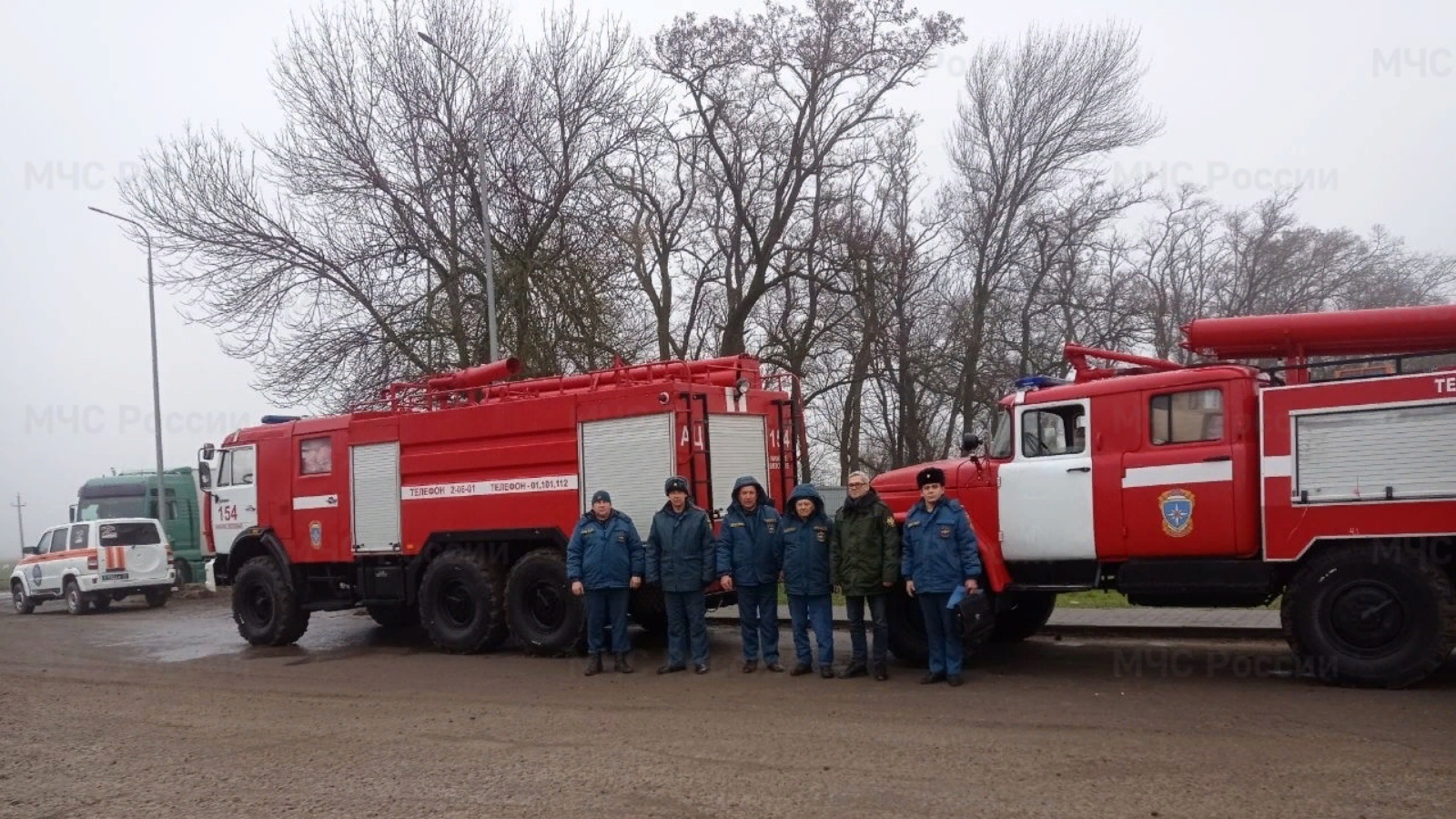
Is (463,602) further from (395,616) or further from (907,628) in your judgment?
(907,628)

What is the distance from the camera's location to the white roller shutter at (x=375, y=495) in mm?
13625

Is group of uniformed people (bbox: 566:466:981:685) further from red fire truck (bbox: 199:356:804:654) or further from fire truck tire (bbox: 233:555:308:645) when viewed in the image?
fire truck tire (bbox: 233:555:308:645)

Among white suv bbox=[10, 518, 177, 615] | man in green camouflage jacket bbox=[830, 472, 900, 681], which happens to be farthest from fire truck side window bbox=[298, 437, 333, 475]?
white suv bbox=[10, 518, 177, 615]

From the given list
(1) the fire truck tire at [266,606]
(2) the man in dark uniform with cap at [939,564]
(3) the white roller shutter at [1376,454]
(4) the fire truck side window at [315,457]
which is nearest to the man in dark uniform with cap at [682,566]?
(2) the man in dark uniform with cap at [939,564]

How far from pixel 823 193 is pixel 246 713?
20.4m

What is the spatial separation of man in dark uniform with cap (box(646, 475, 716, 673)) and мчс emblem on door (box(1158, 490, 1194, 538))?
401 centimetres

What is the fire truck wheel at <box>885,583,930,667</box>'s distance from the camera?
10.5 metres

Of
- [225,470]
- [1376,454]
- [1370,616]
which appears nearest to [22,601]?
[225,470]

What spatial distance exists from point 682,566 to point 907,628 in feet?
7.10

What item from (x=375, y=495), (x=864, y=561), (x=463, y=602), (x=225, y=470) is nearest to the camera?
(x=864, y=561)

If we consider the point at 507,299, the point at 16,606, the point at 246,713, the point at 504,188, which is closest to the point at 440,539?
the point at 246,713

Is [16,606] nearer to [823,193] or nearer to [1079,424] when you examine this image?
[823,193]

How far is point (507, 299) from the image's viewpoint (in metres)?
21.1

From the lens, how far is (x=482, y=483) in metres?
12.8
